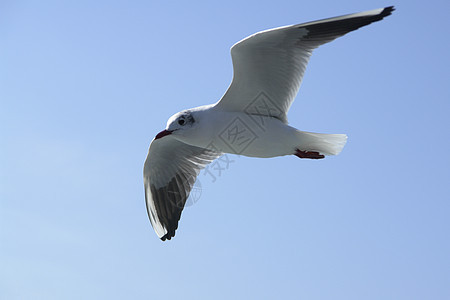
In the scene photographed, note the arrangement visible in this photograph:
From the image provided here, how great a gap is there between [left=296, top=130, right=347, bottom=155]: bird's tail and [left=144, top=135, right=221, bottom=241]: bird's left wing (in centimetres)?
169

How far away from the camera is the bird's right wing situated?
18.9 feet

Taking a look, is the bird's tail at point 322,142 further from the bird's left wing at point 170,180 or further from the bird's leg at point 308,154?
the bird's left wing at point 170,180

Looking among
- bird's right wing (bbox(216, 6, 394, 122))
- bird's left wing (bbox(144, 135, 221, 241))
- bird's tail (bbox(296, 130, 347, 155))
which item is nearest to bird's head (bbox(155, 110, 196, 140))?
bird's right wing (bbox(216, 6, 394, 122))

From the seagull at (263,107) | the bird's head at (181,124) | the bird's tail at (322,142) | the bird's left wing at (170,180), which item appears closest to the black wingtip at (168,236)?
the bird's left wing at (170,180)

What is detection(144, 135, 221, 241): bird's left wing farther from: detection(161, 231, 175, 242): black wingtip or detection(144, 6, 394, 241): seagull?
detection(144, 6, 394, 241): seagull

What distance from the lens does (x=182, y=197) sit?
26.2 ft

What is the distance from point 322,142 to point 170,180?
94.3 inches

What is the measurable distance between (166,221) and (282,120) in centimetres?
244

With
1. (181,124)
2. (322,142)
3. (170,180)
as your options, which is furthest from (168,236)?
(322,142)

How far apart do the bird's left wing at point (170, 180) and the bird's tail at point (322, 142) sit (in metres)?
1.69

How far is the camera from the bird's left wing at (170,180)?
782 cm

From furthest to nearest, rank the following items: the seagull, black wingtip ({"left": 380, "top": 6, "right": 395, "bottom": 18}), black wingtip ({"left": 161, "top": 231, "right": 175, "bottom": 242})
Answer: black wingtip ({"left": 161, "top": 231, "right": 175, "bottom": 242}) < the seagull < black wingtip ({"left": 380, "top": 6, "right": 395, "bottom": 18})

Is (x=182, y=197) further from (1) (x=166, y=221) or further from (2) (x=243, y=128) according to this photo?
(2) (x=243, y=128)

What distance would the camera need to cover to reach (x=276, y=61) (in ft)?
20.3
